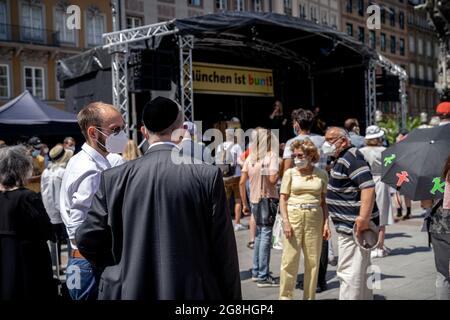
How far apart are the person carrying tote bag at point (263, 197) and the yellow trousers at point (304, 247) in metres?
0.92

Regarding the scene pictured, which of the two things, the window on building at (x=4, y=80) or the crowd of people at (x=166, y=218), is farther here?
the window on building at (x=4, y=80)

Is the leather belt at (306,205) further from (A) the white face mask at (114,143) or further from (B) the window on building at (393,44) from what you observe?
(B) the window on building at (393,44)

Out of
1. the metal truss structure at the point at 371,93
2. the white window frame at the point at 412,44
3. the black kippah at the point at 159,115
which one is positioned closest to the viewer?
the black kippah at the point at 159,115

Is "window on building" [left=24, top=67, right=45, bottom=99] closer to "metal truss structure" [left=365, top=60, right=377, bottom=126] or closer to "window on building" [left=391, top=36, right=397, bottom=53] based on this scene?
"window on building" [left=391, top=36, right=397, bottom=53]

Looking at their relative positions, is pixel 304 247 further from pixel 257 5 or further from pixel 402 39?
pixel 402 39

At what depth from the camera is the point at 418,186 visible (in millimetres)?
3932

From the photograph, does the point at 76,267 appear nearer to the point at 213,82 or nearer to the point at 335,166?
the point at 335,166

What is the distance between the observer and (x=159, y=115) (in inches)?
101

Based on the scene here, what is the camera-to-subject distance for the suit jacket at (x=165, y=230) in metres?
2.44

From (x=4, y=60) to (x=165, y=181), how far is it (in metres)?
29.7

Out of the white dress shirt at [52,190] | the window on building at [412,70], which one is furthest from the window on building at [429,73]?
the white dress shirt at [52,190]

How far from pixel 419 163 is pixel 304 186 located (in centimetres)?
115

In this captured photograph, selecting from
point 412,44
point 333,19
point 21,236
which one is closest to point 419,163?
point 21,236
